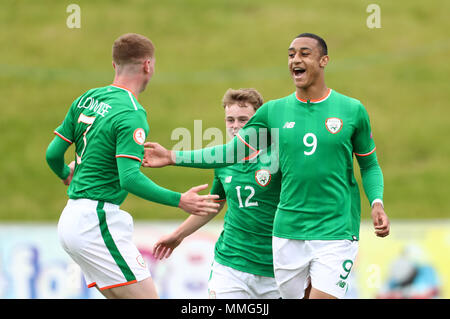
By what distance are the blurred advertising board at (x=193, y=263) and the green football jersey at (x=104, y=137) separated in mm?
6146

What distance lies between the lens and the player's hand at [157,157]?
5.32 meters

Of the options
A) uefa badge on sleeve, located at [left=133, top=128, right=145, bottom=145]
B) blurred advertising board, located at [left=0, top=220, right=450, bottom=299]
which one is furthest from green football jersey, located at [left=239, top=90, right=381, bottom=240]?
blurred advertising board, located at [left=0, top=220, right=450, bottom=299]

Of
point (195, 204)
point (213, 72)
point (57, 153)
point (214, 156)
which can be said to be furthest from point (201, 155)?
point (213, 72)

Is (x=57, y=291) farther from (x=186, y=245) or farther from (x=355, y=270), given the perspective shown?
(x=355, y=270)

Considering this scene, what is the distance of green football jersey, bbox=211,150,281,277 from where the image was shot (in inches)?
231

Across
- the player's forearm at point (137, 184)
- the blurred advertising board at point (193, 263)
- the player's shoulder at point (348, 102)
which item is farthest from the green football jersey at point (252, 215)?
the blurred advertising board at point (193, 263)

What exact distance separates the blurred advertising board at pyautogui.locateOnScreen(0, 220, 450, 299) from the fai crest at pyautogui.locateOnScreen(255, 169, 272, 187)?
5585 millimetres

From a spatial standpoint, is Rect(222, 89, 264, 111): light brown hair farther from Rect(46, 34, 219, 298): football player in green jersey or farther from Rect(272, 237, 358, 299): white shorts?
Rect(272, 237, 358, 299): white shorts

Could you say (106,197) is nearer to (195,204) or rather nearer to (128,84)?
(195,204)

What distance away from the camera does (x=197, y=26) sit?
27938 millimetres

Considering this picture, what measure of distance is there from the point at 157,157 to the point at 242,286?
141cm

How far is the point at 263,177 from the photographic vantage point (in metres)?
5.88

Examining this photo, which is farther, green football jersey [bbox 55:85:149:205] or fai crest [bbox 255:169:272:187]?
fai crest [bbox 255:169:272:187]
